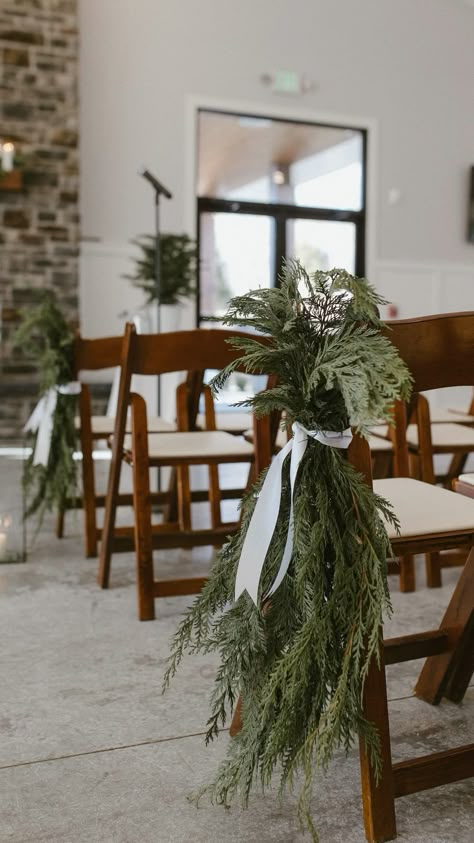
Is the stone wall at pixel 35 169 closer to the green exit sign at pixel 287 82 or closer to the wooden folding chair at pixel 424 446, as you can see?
the green exit sign at pixel 287 82

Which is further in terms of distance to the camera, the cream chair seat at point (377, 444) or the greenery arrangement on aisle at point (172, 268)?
the greenery arrangement on aisle at point (172, 268)

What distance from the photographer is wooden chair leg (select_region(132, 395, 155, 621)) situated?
2.17 m

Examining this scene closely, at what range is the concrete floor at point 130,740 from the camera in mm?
1225

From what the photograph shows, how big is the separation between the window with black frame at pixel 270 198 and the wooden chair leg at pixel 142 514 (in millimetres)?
5014

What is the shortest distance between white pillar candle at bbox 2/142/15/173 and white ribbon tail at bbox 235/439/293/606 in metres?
5.28

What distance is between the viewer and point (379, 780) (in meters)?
1.19

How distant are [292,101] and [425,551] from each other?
6.66 m

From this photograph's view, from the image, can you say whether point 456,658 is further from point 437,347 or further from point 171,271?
point 171,271

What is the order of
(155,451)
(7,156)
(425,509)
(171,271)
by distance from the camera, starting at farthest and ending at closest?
(7,156)
(171,271)
(155,451)
(425,509)

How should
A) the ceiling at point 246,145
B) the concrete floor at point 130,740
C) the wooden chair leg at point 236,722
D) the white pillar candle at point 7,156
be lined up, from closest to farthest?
the concrete floor at point 130,740, the wooden chair leg at point 236,722, the white pillar candle at point 7,156, the ceiling at point 246,145

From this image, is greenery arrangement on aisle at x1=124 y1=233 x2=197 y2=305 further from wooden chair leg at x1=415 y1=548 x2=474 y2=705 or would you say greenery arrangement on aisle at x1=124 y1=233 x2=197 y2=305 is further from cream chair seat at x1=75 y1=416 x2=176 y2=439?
wooden chair leg at x1=415 y1=548 x2=474 y2=705

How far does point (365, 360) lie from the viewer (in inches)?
42.5

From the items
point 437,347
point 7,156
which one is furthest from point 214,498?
point 7,156

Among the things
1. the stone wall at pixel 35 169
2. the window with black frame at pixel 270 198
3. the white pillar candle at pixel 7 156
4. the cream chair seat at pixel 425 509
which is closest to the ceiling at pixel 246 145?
the window with black frame at pixel 270 198
